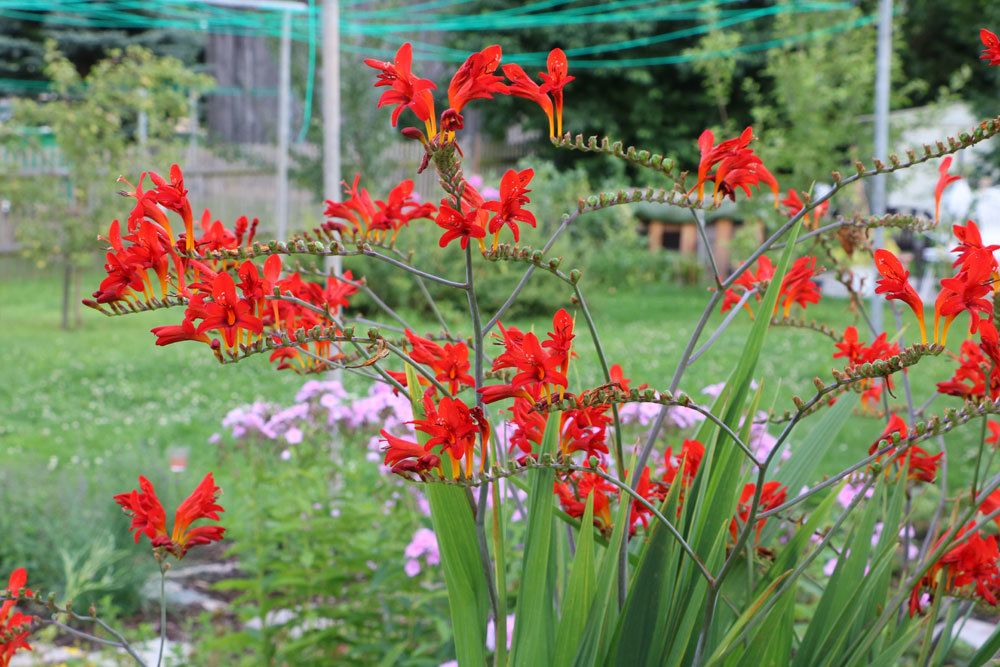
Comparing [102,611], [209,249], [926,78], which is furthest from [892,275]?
[926,78]

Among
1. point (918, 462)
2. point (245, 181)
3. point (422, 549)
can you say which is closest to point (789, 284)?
point (918, 462)

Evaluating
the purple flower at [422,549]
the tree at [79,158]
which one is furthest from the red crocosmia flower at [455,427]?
the tree at [79,158]

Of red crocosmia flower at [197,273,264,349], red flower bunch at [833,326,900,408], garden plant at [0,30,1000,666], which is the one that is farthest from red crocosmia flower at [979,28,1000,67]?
red crocosmia flower at [197,273,264,349]

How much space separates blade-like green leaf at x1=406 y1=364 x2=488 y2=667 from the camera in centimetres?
129

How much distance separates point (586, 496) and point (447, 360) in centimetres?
27

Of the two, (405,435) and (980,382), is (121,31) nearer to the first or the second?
(405,435)

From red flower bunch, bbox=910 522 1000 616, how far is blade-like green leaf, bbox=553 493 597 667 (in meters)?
0.47

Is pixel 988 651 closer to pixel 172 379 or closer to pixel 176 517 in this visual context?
pixel 176 517

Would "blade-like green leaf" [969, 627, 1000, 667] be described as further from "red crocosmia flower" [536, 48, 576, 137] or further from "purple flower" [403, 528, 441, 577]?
"purple flower" [403, 528, 441, 577]

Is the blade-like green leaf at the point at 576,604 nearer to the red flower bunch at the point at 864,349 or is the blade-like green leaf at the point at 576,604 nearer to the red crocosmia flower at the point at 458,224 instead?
the red crocosmia flower at the point at 458,224

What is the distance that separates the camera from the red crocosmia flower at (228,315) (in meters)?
1.18

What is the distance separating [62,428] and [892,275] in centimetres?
513

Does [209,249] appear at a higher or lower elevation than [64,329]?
higher

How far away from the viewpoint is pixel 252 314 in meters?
1.23
